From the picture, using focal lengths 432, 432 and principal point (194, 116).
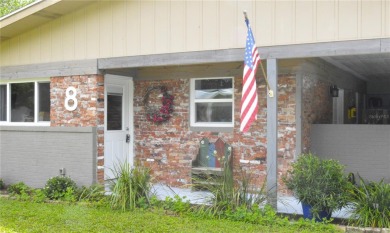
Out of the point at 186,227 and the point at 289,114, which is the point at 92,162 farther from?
the point at 289,114

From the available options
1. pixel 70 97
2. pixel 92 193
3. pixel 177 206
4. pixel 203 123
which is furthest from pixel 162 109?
pixel 177 206

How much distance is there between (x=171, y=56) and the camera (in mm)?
7645

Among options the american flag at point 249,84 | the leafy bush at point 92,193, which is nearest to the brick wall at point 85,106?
the leafy bush at point 92,193

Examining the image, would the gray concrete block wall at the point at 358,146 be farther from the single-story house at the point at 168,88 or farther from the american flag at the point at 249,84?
the american flag at the point at 249,84

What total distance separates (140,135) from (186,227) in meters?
3.97

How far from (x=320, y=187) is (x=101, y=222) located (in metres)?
3.29

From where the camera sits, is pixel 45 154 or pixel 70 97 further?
pixel 45 154

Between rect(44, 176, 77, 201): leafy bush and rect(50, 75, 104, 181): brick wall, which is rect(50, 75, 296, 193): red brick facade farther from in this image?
rect(44, 176, 77, 201): leafy bush

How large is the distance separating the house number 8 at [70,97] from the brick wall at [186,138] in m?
1.57

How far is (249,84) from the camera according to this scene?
6.18 metres

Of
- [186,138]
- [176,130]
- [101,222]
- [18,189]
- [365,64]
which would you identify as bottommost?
[101,222]

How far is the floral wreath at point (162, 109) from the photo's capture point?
30.7 ft

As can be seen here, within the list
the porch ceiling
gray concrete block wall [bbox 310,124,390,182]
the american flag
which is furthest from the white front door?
the porch ceiling

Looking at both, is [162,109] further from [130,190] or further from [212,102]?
[130,190]
